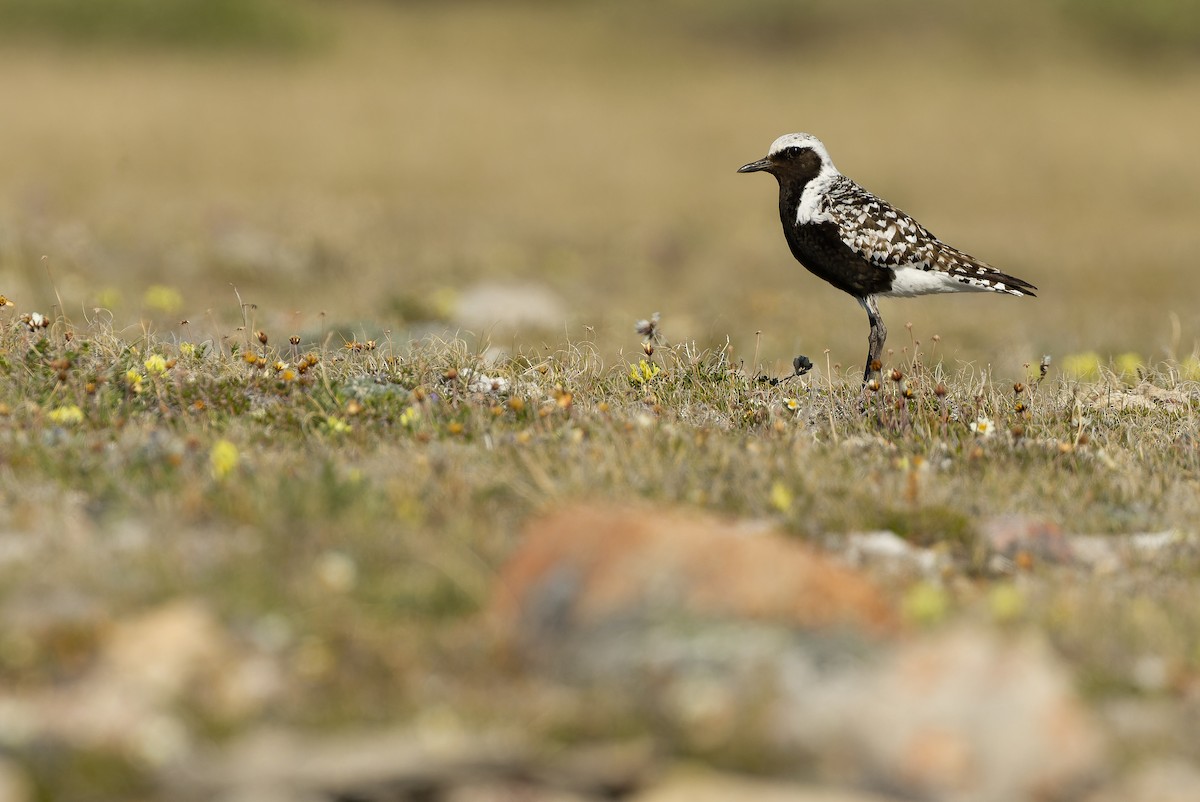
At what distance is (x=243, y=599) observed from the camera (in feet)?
17.4

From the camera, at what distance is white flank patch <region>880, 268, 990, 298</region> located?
1061cm

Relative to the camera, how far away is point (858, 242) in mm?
10344

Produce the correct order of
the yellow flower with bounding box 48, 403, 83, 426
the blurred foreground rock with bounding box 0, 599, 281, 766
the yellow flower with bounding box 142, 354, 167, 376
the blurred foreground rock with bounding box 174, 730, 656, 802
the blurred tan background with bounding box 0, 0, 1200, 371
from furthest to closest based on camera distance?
the blurred tan background with bounding box 0, 0, 1200, 371 < the yellow flower with bounding box 142, 354, 167, 376 < the yellow flower with bounding box 48, 403, 83, 426 < the blurred foreground rock with bounding box 0, 599, 281, 766 < the blurred foreground rock with bounding box 174, 730, 656, 802

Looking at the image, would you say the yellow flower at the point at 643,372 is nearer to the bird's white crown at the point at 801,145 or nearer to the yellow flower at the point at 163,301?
the bird's white crown at the point at 801,145

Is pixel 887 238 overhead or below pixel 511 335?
below

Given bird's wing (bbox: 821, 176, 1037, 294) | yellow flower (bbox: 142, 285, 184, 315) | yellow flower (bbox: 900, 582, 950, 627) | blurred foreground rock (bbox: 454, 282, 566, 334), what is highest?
blurred foreground rock (bbox: 454, 282, 566, 334)

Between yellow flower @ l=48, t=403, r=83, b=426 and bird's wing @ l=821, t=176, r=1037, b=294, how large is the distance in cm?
559

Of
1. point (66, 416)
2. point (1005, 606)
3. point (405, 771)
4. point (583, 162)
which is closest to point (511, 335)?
point (66, 416)

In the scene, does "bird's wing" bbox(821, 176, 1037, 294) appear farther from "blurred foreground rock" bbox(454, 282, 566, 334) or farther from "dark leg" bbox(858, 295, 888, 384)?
"blurred foreground rock" bbox(454, 282, 566, 334)

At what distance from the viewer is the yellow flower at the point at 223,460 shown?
661cm

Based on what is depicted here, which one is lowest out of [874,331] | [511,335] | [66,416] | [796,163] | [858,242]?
[66,416]

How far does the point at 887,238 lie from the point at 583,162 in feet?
74.6

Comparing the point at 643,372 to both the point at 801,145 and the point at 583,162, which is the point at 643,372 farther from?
the point at 583,162

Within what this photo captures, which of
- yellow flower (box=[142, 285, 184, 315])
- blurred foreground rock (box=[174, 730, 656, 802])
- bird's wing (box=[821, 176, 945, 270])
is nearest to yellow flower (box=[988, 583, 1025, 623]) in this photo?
blurred foreground rock (box=[174, 730, 656, 802])
